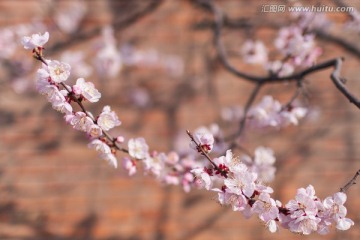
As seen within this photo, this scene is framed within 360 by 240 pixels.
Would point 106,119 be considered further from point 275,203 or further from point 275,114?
point 275,114

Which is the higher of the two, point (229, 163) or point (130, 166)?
point (130, 166)

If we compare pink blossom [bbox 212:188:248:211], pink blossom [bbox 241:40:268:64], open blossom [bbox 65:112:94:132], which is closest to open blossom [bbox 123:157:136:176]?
open blossom [bbox 65:112:94:132]

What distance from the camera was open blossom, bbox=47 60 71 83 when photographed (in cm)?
108

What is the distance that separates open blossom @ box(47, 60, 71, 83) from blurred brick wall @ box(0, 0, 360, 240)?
149 cm

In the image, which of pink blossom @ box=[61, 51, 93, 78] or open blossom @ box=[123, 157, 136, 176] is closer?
open blossom @ box=[123, 157, 136, 176]

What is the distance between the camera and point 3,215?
2.42 m

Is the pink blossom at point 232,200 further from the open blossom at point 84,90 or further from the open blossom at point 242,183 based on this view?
the open blossom at point 84,90

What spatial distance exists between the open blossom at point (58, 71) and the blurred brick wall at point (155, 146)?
1.49 m

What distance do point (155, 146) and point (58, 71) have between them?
4.99ft

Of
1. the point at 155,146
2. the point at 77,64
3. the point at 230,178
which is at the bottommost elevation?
the point at 230,178

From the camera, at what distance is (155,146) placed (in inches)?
102

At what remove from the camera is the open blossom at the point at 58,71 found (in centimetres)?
108

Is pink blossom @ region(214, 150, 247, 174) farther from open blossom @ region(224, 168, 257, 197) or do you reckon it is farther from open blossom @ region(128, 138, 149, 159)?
open blossom @ region(128, 138, 149, 159)

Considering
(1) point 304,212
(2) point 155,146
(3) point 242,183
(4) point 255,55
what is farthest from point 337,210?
(2) point 155,146
